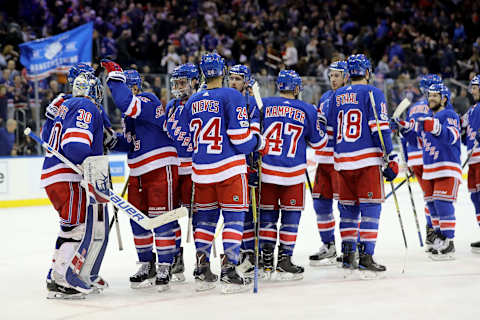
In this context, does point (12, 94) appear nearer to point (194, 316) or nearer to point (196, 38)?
point (196, 38)

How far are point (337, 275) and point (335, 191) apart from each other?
0.68 meters

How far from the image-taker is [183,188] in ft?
17.7

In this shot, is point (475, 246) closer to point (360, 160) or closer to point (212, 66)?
point (360, 160)

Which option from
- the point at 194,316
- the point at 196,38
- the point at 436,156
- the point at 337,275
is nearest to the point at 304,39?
the point at 196,38

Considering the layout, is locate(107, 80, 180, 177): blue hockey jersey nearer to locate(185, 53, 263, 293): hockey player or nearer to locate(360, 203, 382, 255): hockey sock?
locate(185, 53, 263, 293): hockey player

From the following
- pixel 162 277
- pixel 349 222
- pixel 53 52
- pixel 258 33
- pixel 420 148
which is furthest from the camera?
pixel 258 33

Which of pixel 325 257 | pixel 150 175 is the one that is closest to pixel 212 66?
pixel 150 175

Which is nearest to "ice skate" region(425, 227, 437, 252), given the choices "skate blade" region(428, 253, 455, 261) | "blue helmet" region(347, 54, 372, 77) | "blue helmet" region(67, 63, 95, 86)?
"skate blade" region(428, 253, 455, 261)

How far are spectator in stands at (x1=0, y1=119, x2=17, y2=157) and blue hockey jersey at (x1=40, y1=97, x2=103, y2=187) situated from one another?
5507 millimetres

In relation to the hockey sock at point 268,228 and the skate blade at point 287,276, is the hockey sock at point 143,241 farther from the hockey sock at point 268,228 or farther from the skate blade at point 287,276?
the skate blade at point 287,276

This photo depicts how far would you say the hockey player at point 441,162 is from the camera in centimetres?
595

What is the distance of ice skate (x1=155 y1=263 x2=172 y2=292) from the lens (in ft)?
16.1

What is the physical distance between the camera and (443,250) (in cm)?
595

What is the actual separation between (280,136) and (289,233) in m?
0.73
